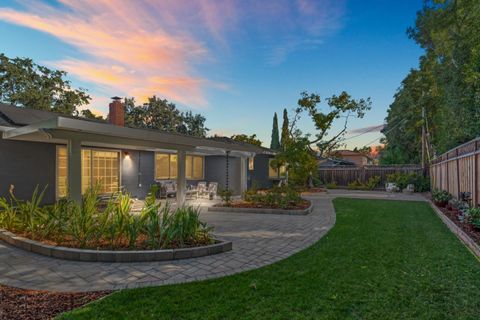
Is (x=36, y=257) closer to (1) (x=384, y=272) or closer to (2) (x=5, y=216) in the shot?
(2) (x=5, y=216)

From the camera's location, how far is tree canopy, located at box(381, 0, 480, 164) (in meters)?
10.4

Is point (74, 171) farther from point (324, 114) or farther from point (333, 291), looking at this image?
point (324, 114)

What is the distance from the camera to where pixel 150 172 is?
40.8ft

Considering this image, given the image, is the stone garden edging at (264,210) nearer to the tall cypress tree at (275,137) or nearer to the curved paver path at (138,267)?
the curved paver path at (138,267)

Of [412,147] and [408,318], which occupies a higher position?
[412,147]

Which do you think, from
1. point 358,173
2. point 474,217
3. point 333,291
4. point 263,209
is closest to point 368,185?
point 358,173

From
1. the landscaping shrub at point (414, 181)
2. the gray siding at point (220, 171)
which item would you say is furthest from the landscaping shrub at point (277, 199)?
the landscaping shrub at point (414, 181)

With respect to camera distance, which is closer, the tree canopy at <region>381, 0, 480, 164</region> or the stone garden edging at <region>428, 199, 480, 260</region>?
the stone garden edging at <region>428, 199, 480, 260</region>

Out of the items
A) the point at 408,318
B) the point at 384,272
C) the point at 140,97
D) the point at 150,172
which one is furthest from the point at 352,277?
Answer: the point at 140,97

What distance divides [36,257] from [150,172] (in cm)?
812

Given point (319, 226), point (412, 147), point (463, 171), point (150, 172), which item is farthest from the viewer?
point (412, 147)

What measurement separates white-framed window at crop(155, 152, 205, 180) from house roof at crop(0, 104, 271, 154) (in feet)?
14.2

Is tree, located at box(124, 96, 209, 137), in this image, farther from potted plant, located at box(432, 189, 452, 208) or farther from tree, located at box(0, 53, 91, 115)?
potted plant, located at box(432, 189, 452, 208)

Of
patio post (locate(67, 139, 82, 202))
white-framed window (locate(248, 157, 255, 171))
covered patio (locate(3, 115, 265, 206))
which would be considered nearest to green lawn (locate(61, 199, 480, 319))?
patio post (locate(67, 139, 82, 202))
